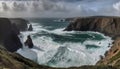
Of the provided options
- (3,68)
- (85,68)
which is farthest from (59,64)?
(3,68)

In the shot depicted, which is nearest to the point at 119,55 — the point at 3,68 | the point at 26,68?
the point at 26,68

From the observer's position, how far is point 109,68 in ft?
339

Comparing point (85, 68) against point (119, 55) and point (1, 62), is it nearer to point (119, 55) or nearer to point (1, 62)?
point (1, 62)

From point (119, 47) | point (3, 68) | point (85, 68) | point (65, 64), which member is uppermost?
point (3, 68)

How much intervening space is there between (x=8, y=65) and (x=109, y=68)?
1168 inches

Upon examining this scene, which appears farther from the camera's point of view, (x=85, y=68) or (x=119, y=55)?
(x=119, y=55)

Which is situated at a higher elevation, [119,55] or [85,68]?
[85,68]

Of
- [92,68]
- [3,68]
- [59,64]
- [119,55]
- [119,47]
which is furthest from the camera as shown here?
[59,64]

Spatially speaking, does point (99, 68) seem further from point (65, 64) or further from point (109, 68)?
point (65, 64)

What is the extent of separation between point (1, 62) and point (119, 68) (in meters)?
36.3

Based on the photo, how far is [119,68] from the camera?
354ft

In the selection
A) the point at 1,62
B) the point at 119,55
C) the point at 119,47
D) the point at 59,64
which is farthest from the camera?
the point at 59,64

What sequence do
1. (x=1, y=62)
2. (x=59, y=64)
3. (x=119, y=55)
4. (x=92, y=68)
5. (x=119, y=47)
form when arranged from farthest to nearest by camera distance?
1. (x=59, y=64)
2. (x=119, y=47)
3. (x=119, y=55)
4. (x=92, y=68)
5. (x=1, y=62)

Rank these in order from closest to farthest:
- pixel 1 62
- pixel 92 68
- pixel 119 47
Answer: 1. pixel 1 62
2. pixel 92 68
3. pixel 119 47
